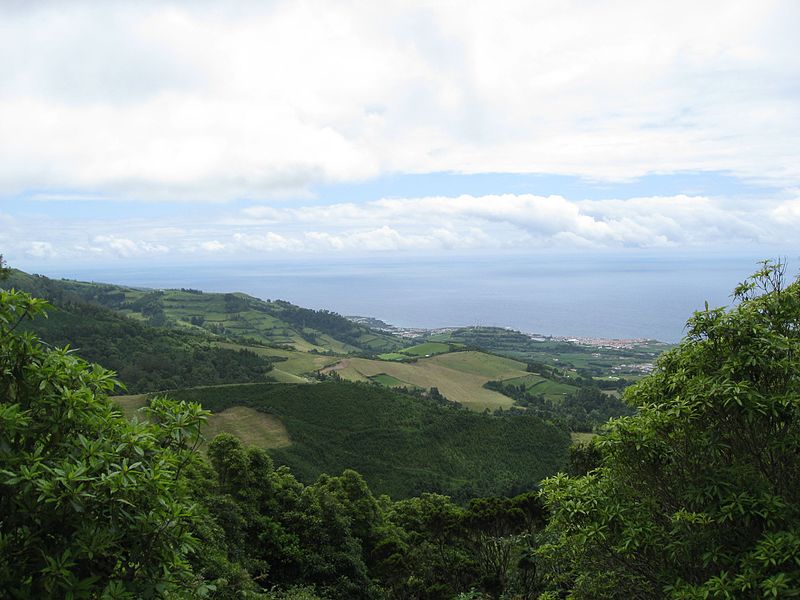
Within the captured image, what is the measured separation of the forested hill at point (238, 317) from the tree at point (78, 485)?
13898 centimetres

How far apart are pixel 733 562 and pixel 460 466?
162 ft

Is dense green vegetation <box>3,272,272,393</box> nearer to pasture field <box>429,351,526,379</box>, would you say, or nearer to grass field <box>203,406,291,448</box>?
grass field <box>203,406,291,448</box>

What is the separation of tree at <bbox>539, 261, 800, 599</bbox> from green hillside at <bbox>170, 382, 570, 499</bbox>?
4073 centimetres

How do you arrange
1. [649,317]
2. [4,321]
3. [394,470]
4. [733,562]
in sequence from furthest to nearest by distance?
[649,317] → [394,470] → [733,562] → [4,321]

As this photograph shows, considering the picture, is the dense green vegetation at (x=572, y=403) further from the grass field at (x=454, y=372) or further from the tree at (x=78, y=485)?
the tree at (x=78, y=485)

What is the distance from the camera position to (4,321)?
439 centimetres

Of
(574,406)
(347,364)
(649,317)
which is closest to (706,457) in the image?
(574,406)

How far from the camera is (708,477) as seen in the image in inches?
232

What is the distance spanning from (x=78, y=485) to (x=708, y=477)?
6454 millimetres

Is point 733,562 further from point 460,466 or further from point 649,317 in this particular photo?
point 649,317

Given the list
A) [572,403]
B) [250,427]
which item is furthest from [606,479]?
[572,403]

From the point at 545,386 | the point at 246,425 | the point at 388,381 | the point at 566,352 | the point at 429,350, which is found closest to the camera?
the point at 246,425

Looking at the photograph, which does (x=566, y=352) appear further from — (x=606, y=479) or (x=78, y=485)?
(x=78, y=485)

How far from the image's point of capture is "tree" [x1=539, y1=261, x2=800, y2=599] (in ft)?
18.4
